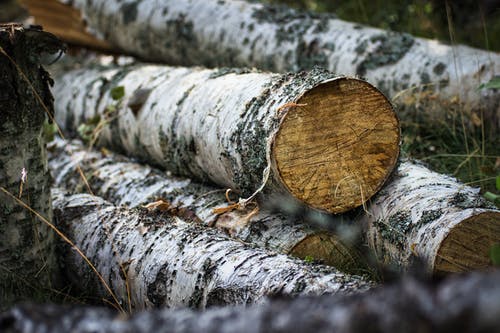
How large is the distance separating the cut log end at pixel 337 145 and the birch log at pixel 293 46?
3.43 feet

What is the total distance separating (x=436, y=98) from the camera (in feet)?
11.8

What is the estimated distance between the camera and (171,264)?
218 cm

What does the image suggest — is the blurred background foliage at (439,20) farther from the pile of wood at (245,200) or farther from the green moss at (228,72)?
the pile of wood at (245,200)

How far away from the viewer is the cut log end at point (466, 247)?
2.01 metres

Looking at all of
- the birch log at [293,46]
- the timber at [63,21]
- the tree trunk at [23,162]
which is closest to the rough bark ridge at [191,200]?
the tree trunk at [23,162]

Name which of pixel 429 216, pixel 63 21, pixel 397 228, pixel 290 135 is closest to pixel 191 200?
pixel 290 135

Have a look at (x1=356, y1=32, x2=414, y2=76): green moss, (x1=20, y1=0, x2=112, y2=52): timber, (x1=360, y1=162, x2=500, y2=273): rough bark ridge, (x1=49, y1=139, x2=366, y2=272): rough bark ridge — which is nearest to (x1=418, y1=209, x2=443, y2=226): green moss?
(x1=360, y1=162, x2=500, y2=273): rough bark ridge

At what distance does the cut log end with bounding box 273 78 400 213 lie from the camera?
2.26 meters

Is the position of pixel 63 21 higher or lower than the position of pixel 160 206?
higher

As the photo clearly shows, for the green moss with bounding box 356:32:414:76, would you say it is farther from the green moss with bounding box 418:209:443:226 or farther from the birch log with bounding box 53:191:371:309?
the birch log with bounding box 53:191:371:309

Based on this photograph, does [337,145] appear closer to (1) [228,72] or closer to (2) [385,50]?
(1) [228,72]

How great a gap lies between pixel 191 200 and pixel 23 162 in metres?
0.77

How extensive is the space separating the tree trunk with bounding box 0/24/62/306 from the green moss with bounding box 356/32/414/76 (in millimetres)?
2205

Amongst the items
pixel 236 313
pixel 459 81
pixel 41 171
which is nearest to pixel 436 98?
pixel 459 81
